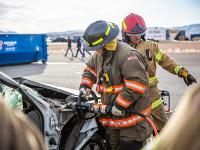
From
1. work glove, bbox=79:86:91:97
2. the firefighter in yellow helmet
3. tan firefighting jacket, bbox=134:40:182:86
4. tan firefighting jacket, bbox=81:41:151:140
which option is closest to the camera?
the firefighter in yellow helmet

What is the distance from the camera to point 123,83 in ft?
13.1

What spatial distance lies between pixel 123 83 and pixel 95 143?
773mm

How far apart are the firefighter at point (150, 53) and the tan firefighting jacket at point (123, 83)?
0.80 meters

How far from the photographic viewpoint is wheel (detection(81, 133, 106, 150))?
14.1ft

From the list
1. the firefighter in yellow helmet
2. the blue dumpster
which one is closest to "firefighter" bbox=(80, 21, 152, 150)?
the firefighter in yellow helmet

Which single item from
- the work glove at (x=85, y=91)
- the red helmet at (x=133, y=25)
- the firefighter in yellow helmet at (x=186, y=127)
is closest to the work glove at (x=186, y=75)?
the red helmet at (x=133, y=25)

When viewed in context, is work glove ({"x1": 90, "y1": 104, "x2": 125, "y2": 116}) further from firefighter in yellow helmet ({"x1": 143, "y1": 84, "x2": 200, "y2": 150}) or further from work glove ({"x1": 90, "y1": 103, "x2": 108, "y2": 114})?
firefighter in yellow helmet ({"x1": 143, "y1": 84, "x2": 200, "y2": 150})

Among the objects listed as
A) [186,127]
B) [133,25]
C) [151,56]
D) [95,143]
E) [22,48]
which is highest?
[133,25]

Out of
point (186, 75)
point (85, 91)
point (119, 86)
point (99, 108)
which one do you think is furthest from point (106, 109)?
point (186, 75)

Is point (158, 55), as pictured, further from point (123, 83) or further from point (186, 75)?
point (123, 83)

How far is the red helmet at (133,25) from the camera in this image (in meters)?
4.93

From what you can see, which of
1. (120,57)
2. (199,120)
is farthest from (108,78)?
(199,120)

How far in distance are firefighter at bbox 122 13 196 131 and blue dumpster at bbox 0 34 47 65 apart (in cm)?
1313

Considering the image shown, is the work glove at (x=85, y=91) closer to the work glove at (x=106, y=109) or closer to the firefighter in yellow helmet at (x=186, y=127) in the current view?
the work glove at (x=106, y=109)
